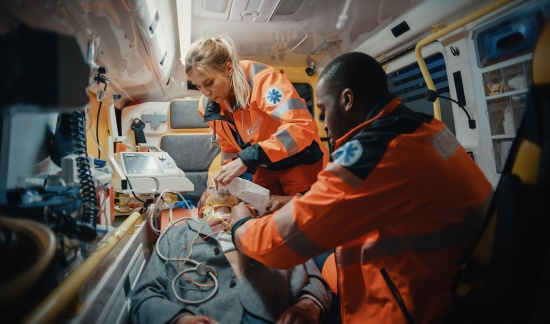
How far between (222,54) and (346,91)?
1298 mm

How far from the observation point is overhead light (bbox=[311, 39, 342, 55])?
3482 millimetres

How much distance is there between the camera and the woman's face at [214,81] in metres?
2.20

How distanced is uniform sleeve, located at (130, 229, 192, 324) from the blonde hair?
4.36 ft

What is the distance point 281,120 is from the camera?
2080mm

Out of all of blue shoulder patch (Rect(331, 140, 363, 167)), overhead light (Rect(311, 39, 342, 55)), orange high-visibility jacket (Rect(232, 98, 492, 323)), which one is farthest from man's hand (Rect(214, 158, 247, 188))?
overhead light (Rect(311, 39, 342, 55))

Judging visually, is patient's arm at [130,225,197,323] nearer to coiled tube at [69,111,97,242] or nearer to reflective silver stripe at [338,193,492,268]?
coiled tube at [69,111,97,242]

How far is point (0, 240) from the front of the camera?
0.74m

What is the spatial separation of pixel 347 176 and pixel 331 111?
46 centimetres

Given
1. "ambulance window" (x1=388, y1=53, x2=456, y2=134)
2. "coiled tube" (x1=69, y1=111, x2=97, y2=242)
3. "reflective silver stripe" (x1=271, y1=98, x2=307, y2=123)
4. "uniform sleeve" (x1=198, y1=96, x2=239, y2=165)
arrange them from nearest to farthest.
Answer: "coiled tube" (x1=69, y1=111, x2=97, y2=242), "reflective silver stripe" (x1=271, y1=98, x2=307, y2=123), "ambulance window" (x1=388, y1=53, x2=456, y2=134), "uniform sleeve" (x1=198, y1=96, x2=239, y2=165)

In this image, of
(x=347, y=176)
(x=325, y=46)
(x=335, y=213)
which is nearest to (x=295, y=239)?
(x=335, y=213)

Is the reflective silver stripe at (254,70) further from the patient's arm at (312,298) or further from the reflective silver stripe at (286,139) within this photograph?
the patient's arm at (312,298)

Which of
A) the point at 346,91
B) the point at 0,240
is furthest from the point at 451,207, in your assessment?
the point at 0,240

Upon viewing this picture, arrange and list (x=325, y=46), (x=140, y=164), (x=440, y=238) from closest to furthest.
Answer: (x=440, y=238)
(x=140, y=164)
(x=325, y=46)

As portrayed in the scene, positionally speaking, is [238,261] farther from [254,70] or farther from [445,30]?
[445,30]
